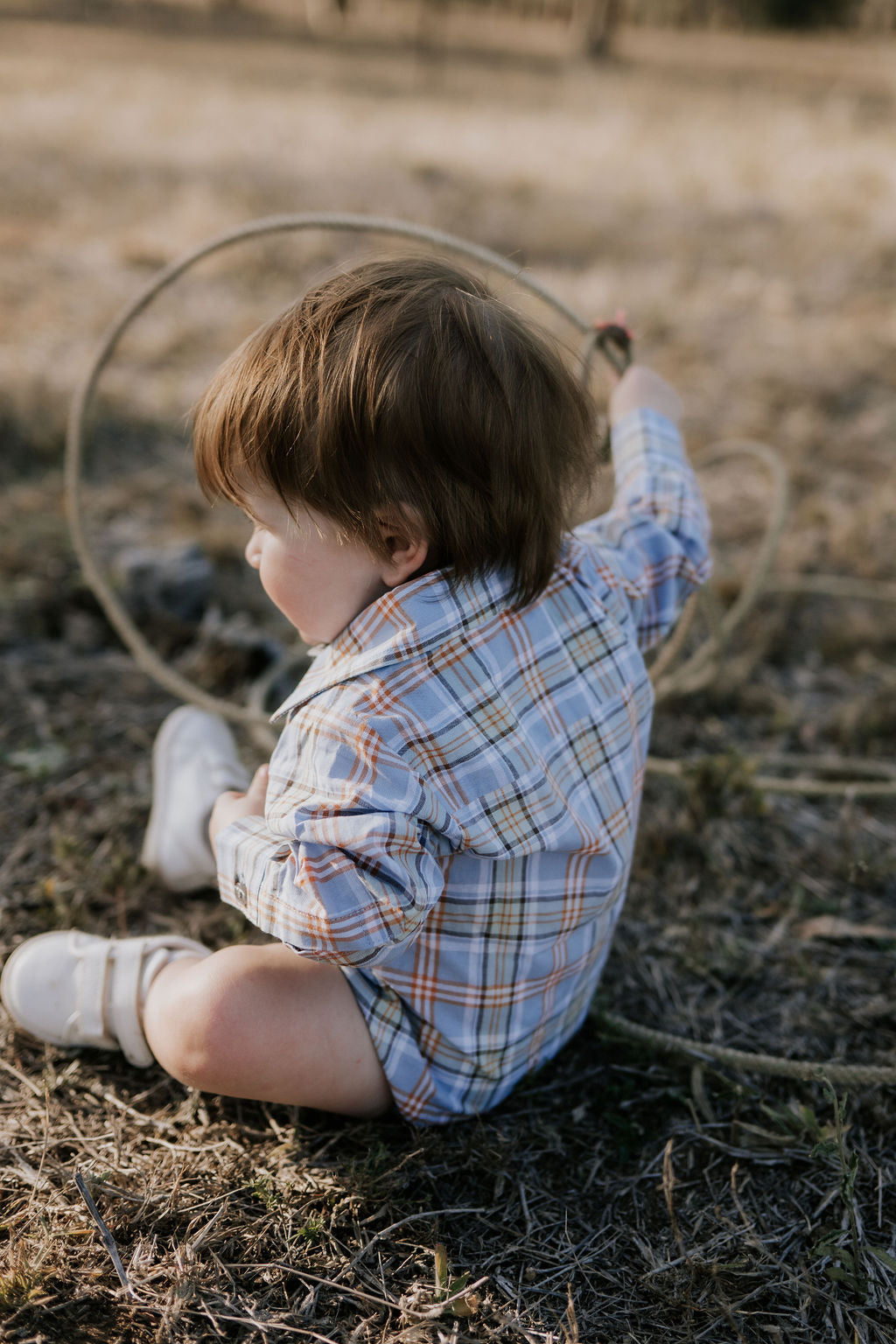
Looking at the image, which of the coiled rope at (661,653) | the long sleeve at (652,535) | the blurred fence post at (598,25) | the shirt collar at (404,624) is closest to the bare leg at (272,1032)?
the shirt collar at (404,624)

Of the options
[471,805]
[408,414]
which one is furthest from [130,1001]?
[408,414]

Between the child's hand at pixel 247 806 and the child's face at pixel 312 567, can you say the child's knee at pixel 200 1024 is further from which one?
the child's face at pixel 312 567

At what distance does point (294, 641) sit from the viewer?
2547 mm

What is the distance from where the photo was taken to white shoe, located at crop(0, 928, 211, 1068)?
1.46m

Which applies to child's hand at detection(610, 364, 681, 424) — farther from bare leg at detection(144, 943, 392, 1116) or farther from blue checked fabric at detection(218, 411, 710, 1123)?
bare leg at detection(144, 943, 392, 1116)

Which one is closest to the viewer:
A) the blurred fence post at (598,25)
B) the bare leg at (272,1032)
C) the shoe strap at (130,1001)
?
the bare leg at (272,1032)

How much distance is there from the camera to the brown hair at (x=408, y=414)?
110 cm

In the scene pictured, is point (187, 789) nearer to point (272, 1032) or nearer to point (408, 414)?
point (272, 1032)

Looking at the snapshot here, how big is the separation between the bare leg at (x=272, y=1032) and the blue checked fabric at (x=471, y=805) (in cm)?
3

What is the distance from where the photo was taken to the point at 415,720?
3.73 feet

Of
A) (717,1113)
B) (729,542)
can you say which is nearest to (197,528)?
(729,542)

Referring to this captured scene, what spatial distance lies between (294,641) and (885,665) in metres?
1.46

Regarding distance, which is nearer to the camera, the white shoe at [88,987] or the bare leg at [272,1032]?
the bare leg at [272,1032]

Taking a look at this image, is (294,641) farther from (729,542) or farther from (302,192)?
(302,192)
